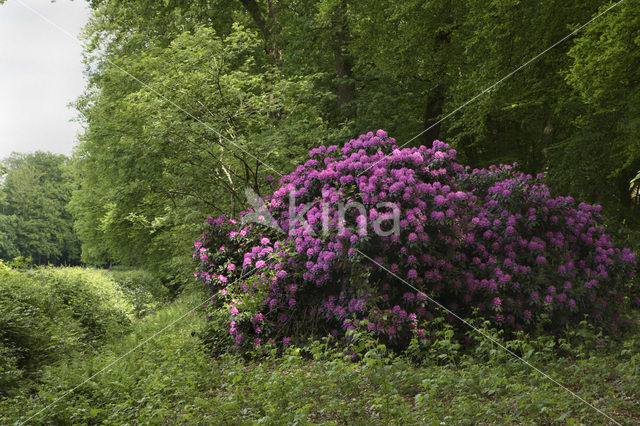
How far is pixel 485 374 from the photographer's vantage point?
16.2 feet

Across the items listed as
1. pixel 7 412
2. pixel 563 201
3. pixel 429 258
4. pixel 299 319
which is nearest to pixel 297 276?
pixel 299 319

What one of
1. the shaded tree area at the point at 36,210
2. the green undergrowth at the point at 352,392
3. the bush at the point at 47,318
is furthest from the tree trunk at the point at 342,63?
the shaded tree area at the point at 36,210

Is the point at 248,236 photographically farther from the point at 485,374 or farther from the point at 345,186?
the point at 485,374

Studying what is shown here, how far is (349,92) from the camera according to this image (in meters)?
14.4

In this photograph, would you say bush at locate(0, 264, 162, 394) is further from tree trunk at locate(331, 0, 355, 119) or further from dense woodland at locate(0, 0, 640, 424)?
tree trunk at locate(331, 0, 355, 119)

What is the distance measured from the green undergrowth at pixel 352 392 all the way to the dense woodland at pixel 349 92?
4468 millimetres

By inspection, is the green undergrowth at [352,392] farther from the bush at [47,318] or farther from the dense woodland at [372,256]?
the bush at [47,318]

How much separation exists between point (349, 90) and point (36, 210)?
138ft

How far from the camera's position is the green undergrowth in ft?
13.1

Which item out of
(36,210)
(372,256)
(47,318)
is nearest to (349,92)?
(372,256)

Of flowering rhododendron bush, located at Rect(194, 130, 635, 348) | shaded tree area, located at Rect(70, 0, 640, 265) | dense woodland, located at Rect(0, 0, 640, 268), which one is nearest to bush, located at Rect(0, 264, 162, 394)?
shaded tree area, located at Rect(70, 0, 640, 265)

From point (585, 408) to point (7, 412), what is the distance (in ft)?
17.1

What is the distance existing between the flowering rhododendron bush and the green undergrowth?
68cm

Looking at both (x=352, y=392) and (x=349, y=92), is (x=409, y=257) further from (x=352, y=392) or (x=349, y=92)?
(x=349, y=92)
